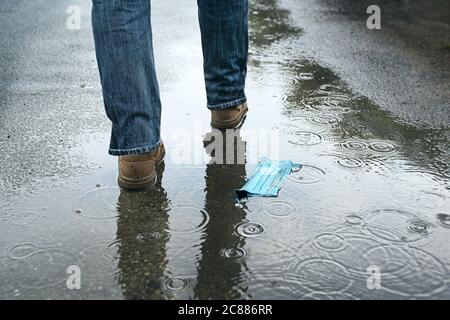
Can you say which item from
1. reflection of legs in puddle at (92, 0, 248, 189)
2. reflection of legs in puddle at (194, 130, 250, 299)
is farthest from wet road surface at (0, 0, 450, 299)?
reflection of legs in puddle at (92, 0, 248, 189)

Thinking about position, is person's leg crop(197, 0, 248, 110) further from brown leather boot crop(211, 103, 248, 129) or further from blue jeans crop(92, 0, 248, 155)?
blue jeans crop(92, 0, 248, 155)

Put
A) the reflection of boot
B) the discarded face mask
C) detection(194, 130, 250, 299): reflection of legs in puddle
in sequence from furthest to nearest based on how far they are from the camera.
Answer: the reflection of boot
the discarded face mask
detection(194, 130, 250, 299): reflection of legs in puddle

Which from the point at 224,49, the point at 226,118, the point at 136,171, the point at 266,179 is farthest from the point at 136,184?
the point at 224,49

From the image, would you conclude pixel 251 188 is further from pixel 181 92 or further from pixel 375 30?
pixel 375 30

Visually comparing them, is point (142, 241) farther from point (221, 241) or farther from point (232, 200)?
point (232, 200)

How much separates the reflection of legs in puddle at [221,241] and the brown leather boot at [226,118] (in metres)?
0.32

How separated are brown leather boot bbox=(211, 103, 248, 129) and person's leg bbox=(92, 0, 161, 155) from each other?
0.57 metres

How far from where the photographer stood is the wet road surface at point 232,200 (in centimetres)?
184

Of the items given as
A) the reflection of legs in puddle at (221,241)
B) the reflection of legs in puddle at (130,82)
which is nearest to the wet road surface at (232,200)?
the reflection of legs in puddle at (221,241)

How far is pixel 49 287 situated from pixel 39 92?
195cm

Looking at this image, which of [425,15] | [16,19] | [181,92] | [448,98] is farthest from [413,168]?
[16,19]

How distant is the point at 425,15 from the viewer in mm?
5238

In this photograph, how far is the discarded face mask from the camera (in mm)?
2343

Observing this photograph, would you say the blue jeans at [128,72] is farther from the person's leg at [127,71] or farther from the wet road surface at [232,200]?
the wet road surface at [232,200]
